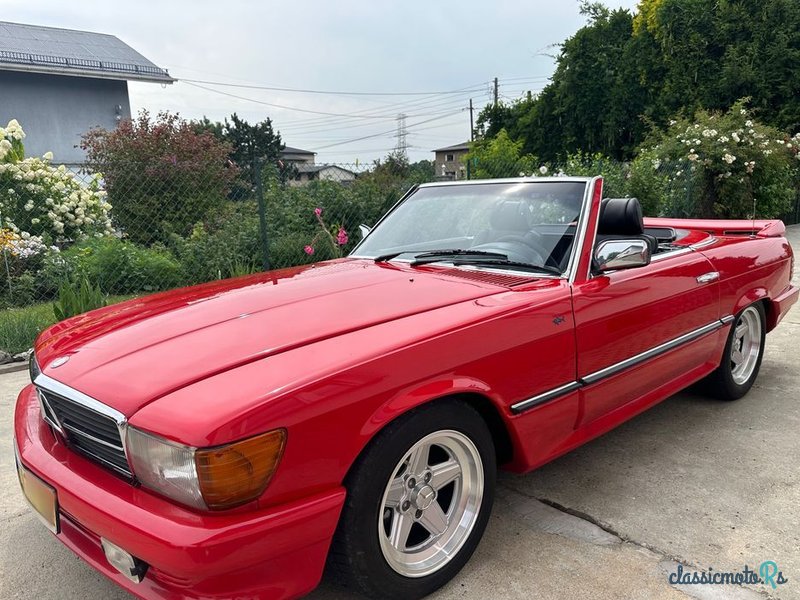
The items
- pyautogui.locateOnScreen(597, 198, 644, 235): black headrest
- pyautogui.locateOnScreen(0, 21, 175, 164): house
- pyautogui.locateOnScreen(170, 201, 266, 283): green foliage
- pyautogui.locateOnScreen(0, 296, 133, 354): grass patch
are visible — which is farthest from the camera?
pyautogui.locateOnScreen(0, 21, 175, 164): house

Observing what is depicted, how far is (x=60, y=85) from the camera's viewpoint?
22.7 meters

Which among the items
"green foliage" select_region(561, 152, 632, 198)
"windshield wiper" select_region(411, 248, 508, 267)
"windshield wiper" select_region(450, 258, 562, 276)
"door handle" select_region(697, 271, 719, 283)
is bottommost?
"door handle" select_region(697, 271, 719, 283)

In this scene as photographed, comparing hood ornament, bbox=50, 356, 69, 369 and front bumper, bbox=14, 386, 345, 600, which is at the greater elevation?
hood ornament, bbox=50, 356, 69, 369

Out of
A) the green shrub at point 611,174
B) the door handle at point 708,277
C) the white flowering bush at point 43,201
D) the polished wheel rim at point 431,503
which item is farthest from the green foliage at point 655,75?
the polished wheel rim at point 431,503

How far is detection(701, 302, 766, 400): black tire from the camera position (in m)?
3.78

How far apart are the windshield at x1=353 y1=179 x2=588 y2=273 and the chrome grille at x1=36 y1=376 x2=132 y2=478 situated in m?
1.66

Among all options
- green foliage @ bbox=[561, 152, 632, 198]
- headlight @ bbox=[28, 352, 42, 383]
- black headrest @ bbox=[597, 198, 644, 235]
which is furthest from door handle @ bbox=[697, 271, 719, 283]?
green foliage @ bbox=[561, 152, 632, 198]

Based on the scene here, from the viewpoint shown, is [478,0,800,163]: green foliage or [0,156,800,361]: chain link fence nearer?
[0,156,800,361]: chain link fence

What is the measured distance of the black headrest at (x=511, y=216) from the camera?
3.01 m

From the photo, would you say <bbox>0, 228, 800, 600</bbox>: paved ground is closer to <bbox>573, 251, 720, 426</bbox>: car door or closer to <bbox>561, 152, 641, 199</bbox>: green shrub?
<bbox>573, 251, 720, 426</bbox>: car door

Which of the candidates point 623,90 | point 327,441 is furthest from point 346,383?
point 623,90

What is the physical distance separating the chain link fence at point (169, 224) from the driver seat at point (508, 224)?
390 centimetres

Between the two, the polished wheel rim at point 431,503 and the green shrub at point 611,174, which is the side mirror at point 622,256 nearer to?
the polished wheel rim at point 431,503

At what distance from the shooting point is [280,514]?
1.64 meters
